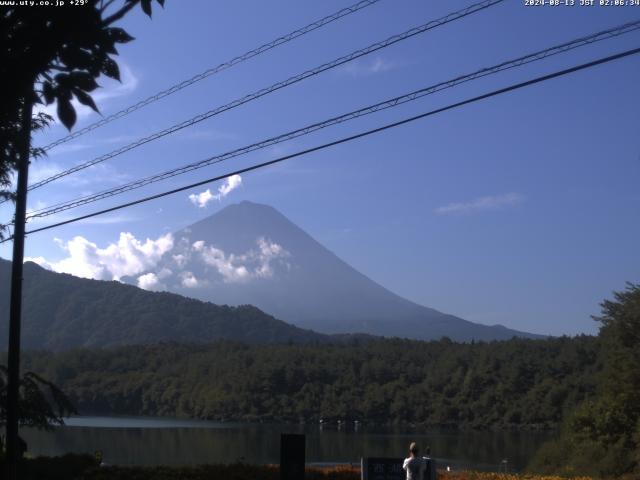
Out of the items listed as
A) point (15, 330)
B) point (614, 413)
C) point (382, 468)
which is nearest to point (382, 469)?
point (382, 468)

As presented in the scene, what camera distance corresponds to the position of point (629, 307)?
119ft

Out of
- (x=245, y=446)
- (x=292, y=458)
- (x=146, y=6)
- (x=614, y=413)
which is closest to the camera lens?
(x=146, y=6)

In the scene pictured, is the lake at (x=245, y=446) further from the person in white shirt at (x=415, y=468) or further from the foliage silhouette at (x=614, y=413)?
the person in white shirt at (x=415, y=468)

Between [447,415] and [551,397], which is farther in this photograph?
[447,415]

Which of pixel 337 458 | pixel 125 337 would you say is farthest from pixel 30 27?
pixel 125 337

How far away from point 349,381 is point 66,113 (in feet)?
317

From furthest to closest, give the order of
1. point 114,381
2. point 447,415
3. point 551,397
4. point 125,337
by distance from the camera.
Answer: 1. point 125,337
2. point 114,381
3. point 447,415
4. point 551,397

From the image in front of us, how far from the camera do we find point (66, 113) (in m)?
4.84

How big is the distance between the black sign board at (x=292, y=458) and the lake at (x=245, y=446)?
24.3m

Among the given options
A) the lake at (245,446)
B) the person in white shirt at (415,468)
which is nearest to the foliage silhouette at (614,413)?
the lake at (245,446)

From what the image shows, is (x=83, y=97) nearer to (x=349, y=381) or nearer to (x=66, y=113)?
(x=66, y=113)

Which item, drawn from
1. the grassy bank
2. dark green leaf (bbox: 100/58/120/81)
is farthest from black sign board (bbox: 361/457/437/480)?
dark green leaf (bbox: 100/58/120/81)

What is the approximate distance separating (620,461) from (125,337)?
172637 mm

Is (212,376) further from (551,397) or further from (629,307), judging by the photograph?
(629,307)
